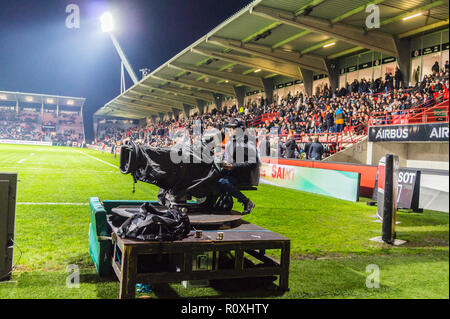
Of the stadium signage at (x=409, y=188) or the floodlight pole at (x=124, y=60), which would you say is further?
the floodlight pole at (x=124, y=60)

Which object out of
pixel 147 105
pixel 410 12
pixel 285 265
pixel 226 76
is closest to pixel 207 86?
pixel 226 76

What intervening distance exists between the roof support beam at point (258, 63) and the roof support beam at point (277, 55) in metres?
1.69

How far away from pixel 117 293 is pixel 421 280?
3719 millimetres

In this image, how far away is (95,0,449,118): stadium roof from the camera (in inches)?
860

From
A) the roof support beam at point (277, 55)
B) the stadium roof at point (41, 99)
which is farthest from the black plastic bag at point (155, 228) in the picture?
the stadium roof at point (41, 99)

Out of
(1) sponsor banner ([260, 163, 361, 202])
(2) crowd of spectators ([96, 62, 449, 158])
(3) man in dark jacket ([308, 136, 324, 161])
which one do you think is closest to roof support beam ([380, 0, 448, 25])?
(2) crowd of spectators ([96, 62, 449, 158])

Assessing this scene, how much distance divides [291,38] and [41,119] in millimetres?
72985

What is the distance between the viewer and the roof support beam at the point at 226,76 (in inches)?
1569

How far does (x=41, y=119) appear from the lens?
8625 cm

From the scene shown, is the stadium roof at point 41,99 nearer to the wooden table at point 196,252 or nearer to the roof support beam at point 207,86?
the roof support beam at point 207,86

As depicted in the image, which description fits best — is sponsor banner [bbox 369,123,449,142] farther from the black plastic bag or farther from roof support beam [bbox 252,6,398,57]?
the black plastic bag

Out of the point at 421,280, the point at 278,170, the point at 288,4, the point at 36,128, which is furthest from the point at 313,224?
the point at 36,128

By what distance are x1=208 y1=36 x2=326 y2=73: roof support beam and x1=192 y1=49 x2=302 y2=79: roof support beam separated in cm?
169
